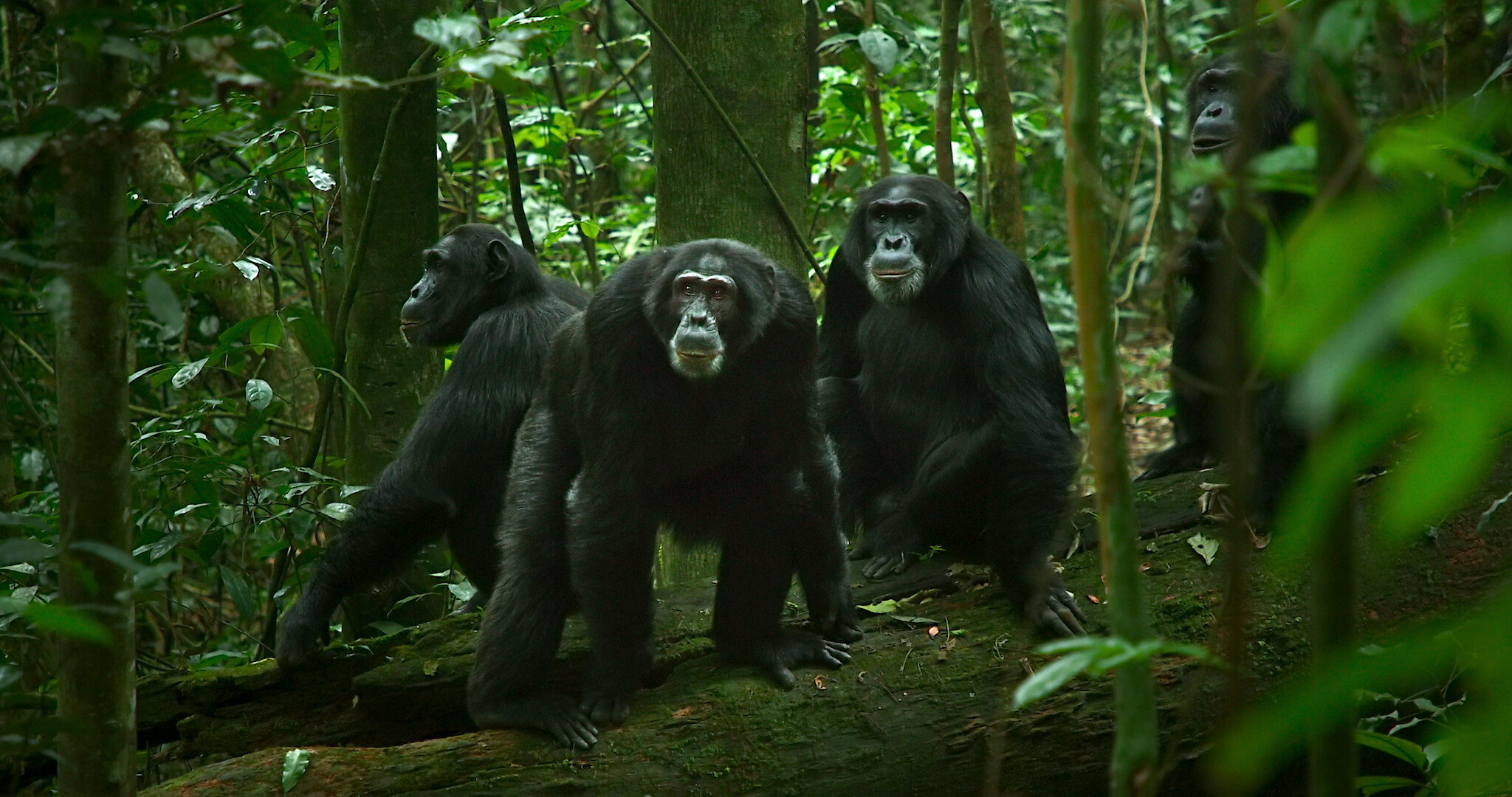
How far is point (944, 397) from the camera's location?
5656mm

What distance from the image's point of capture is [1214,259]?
17.8ft

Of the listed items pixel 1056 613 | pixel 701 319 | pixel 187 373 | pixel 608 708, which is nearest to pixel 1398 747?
pixel 1056 613

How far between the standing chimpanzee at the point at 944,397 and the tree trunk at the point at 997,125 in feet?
6.05

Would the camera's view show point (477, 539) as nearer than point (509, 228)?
Yes

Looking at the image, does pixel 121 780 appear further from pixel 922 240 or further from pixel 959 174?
pixel 959 174

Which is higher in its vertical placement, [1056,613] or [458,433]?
[458,433]

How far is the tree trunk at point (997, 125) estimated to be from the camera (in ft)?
23.4

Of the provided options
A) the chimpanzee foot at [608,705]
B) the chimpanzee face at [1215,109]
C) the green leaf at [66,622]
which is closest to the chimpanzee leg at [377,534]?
the chimpanzee foot at [608,705]

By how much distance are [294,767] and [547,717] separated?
0.87m

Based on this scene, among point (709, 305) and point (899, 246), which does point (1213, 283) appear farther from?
point (709, 305)

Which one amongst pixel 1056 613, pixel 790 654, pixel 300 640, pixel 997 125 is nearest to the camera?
pixel 790 654

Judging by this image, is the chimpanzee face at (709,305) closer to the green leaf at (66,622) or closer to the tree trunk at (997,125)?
the green leaf at (66,622)

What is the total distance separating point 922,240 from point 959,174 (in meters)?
5.96

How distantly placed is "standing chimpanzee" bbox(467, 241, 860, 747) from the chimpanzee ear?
57.7 inches
